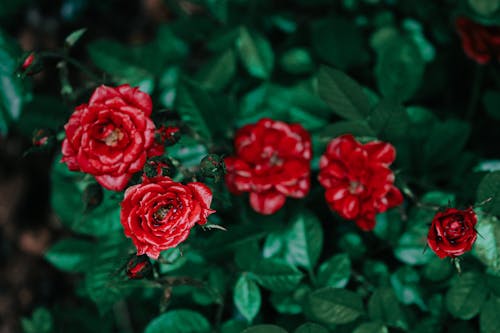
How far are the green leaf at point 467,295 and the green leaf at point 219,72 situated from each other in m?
0.81

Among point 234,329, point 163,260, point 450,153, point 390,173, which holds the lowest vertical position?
point 234,329

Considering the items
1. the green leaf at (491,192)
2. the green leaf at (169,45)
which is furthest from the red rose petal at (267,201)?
the green leaf at (169,45)

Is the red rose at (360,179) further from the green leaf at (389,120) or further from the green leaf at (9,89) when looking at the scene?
the green leaf at (9,89)

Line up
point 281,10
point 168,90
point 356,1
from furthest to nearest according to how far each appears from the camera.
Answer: point 281,10 → point 356,1 → point 168,90

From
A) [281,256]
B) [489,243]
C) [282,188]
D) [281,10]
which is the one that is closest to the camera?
[489,243]

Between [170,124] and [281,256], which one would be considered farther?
[281,256]

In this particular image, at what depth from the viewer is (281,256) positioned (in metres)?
1.27

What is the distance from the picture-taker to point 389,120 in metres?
1.08

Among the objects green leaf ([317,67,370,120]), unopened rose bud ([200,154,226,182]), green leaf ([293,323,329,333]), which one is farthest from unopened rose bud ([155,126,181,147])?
green leaf ([293,323,329,333])

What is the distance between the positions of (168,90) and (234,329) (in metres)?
0.69

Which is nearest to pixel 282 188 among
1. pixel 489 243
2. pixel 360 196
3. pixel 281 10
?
pixel 360 196

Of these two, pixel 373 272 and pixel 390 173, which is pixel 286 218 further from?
pixel 390 173

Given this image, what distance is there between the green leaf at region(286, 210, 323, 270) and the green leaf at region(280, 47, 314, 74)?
1.60ft

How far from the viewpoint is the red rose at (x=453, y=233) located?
2.88ft
